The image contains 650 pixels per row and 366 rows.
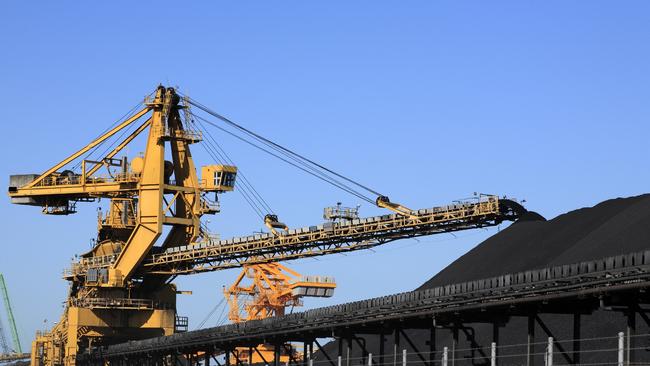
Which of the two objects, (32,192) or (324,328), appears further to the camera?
(32,192)

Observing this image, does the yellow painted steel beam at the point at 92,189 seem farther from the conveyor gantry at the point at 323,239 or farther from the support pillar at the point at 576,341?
the support pillar at the point at 576,341

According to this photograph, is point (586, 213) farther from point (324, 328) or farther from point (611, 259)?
point (611, 259)

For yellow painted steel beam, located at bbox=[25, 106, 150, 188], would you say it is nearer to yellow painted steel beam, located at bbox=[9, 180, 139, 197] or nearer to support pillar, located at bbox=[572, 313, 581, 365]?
yellow painted steel beam, located at bbox=[9, 180, 139, 197]

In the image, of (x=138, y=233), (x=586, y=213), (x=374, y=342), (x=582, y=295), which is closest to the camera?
(x=582, y=295)

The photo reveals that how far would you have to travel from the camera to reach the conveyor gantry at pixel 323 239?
270 ft

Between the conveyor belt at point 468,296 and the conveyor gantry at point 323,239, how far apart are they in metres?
10.0

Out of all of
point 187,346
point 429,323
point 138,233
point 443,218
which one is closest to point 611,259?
point 429,323

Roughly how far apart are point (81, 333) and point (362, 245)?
2405 centimetres

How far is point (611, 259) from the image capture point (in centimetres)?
4791

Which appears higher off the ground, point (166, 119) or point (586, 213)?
point (166, 119)

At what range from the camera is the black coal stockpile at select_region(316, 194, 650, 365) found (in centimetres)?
5572

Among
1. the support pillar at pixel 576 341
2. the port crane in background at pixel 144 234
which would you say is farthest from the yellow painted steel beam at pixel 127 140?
the support pillar at pixel 576 341

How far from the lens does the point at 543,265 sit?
69.1 metres

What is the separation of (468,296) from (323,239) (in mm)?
32716
